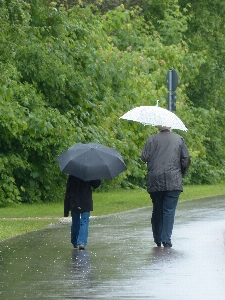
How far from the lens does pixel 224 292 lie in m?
10.2

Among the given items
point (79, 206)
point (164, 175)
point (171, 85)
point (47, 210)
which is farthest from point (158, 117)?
point (171, 85)

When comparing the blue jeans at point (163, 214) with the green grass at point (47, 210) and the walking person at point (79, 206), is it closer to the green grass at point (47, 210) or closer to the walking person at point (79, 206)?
the walking person at point (79, 206)

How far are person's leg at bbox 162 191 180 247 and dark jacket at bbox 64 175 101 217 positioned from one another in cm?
93

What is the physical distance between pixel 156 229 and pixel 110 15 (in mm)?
22937

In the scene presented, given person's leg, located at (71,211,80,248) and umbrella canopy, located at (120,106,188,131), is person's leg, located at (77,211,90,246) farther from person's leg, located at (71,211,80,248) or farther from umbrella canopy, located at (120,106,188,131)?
umbrella canopy, located at (120,106,188,131)

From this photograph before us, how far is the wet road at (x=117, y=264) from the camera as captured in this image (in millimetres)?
10258

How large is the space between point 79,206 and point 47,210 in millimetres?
8352

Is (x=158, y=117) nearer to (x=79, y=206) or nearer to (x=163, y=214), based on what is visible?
(x=163, y=214)

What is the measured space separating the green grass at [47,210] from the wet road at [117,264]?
1.61 feet

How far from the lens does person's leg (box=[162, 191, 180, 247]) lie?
48.0 feet

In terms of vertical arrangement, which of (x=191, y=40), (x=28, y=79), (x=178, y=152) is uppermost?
(x=191, y=40)

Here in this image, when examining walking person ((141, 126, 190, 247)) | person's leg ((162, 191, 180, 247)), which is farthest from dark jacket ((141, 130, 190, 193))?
person's leg ((162, 191, 180, 247))

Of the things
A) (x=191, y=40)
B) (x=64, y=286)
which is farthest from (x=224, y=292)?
(x=191, y=40)

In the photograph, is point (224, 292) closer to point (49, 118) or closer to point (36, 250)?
point (36, 250)
